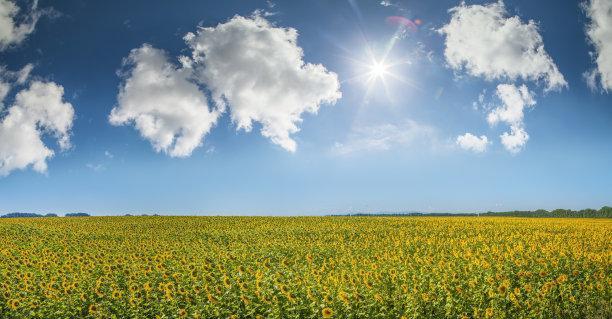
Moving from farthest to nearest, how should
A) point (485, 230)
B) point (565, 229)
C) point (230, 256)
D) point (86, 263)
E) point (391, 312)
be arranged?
point (565, 229), point (485, 230), point (230, 256), point (86, 263), point (391, 312)

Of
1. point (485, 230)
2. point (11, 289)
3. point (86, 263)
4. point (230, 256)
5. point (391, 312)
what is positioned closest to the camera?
point (391, 312)

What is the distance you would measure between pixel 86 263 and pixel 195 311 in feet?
25.8

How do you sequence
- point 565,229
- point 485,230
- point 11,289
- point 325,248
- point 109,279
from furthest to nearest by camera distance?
point 565,229
point 485,230
point 325,248
point 109,279
point 11,289

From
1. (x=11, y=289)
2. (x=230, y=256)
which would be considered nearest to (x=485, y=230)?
(x=230, y=256)

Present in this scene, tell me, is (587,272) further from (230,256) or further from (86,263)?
(86,263)

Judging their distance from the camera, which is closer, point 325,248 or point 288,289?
point 288,289

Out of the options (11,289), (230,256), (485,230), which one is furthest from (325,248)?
(485,230)

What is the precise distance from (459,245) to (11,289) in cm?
1820

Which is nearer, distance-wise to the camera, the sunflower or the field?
the sunflower

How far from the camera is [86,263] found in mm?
14984

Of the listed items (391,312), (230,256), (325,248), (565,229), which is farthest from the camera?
(565,229)

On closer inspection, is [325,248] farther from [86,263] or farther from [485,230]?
[485,230]

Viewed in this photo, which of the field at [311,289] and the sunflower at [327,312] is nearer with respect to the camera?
the sunflower at [327,312]

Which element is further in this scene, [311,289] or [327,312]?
[311,289]
